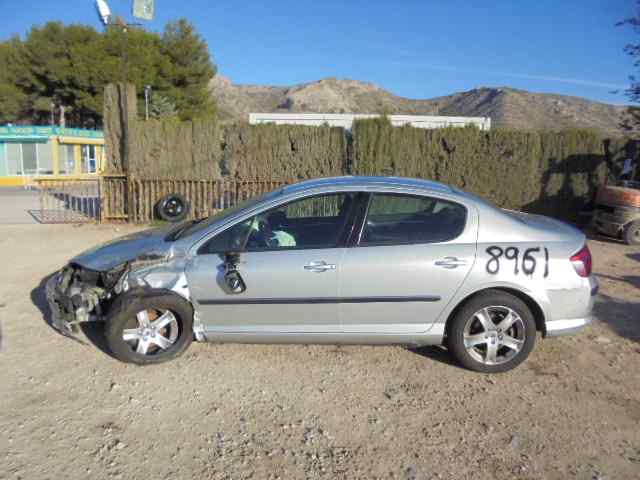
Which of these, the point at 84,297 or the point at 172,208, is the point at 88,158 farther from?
the point at 84,297

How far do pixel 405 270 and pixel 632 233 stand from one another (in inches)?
322

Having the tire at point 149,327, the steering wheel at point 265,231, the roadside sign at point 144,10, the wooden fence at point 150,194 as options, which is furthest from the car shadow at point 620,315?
the roadside sign at point 144,10

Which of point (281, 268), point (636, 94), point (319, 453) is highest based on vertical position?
point (636, 94)

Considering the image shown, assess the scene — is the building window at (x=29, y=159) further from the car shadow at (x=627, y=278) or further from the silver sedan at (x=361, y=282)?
the car shadow at (x=627, y=278)

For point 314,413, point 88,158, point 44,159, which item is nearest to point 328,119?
point 314,413

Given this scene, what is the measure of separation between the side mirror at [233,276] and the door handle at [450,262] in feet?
5.13

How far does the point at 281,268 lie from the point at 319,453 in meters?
1.42

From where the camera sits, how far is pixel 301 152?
12.2 meters

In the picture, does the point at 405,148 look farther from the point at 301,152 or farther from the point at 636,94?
the point at 636,94

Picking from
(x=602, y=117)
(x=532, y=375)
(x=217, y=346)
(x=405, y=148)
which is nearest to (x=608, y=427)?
(x=532, y=375)

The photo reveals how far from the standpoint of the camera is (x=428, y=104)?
7000 centimetres

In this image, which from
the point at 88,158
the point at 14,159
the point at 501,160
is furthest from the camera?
the point at 88,158

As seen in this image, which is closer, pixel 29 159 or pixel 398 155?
pixel 398 155

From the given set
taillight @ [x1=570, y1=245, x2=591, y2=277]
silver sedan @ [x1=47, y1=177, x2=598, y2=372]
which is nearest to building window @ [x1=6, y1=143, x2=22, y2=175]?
silver sedan @ [x1=47, y1=177, x2=598, y2=372]
